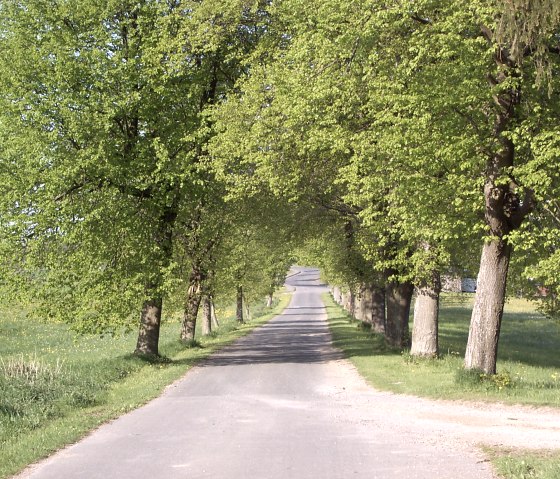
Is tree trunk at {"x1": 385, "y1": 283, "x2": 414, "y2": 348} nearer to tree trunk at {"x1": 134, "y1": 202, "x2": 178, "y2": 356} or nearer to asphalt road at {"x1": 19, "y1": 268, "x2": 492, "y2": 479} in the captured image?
tree trunk at {"x1": 134, "y1": 202, "x2": 178, "y2": 356}

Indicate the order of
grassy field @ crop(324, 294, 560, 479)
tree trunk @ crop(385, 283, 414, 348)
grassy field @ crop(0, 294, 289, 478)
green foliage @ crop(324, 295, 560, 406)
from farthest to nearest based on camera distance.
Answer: tree trunk @ crop(385, 283, 414, 348) → green foliage @ crop(324, 295, 560, 406) → grassy field @ crop(0, 294, 289, 478) → grassy field @ crop(324, 294, 560, 479)

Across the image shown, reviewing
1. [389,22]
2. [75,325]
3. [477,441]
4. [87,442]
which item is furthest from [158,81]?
[477,441]

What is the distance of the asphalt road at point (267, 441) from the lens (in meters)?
8.99

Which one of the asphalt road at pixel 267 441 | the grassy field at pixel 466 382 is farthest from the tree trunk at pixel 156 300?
the asphalt road at pixel 267 441

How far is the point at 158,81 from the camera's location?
25094 mm

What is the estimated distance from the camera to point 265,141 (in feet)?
75.0

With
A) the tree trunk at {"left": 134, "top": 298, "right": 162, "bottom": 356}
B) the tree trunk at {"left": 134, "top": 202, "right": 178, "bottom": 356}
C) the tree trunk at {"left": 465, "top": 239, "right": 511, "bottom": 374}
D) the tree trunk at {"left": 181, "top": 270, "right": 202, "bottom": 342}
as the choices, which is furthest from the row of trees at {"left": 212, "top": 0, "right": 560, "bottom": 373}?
the tree trunk at {"left": 181, "top": 270, "right": 202, "bottom": 342}

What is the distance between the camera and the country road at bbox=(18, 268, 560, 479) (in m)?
9.05

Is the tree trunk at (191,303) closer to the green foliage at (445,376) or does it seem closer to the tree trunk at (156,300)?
the tree trunk at (156,300)

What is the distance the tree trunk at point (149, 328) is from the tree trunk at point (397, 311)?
8.68m

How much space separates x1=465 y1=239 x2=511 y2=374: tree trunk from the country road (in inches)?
94.4

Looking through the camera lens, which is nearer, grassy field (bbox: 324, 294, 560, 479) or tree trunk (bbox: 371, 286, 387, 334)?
grassy field (bbox: 324, 294, 560, 479)

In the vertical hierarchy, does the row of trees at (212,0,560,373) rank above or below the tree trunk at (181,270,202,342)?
above

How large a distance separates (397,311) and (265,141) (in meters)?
9.71
